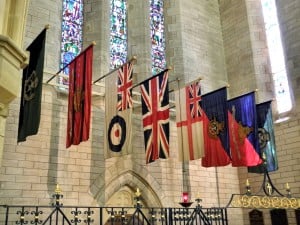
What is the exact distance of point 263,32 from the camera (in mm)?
13211

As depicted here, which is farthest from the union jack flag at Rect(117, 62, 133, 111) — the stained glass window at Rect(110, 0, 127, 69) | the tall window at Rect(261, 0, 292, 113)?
the tall window at Rect(261, 0, 292, 113)

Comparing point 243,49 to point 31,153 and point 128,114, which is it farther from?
point 31,153

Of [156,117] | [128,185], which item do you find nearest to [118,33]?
[156,117]

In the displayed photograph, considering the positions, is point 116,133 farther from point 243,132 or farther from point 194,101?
point 243,132

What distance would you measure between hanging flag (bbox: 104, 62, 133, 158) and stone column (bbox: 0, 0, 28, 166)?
12.2 ft

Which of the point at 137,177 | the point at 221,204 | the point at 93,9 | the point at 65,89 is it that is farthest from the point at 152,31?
the point at 221,204

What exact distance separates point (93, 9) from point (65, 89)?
2.94 meters

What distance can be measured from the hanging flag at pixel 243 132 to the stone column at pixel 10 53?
20.6 feet

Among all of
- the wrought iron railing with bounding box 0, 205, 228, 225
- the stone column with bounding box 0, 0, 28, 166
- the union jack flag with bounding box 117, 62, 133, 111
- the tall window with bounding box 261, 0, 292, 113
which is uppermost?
the tall window with bounding box 261, 0, 292, 113

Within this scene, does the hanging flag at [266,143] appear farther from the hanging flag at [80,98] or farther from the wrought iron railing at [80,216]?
the hanging flag at [80,98]

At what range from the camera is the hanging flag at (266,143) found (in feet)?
32.6

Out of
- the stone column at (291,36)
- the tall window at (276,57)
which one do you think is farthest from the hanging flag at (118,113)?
the tall window at (276,57)

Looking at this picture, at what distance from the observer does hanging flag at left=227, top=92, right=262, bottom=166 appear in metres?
9.19

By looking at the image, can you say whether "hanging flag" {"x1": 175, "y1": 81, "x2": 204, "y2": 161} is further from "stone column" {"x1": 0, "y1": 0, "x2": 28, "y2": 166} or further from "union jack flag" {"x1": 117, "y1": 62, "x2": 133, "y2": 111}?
"stone column" {"x1": 0, "y1": 0, "x2": 28, "y2": 166}
